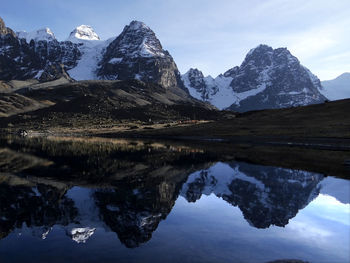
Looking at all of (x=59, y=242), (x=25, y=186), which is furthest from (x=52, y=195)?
(x=59, y=242)

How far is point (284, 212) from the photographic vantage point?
26.7m

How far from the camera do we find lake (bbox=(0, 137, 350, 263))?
1748 cm

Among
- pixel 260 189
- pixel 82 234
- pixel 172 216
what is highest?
pixel 82 234

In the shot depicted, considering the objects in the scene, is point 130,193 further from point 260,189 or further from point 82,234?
point 260,189

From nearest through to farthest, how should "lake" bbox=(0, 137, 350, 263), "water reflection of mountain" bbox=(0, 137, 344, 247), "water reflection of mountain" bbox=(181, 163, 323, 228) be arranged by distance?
"lake" bbox=(0, 137, 350, 263) → "water reflection of mountain" bbox=(0, 137, 344, 247) → "water reflection of mountain" bbox=(181, 163, 323, 228)

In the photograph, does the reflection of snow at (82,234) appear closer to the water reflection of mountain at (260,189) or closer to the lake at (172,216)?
the lake at (172,216)

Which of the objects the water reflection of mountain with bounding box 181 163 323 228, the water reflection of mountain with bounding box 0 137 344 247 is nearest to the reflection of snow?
the water reflection of mountain with bounding box 0 137 344 247

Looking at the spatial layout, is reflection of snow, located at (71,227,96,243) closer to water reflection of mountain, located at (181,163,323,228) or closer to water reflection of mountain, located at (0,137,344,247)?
water reflection of mountain, located at (0,137,344,247)

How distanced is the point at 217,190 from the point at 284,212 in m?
11.1

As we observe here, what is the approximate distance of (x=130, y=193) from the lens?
3244 centimetres

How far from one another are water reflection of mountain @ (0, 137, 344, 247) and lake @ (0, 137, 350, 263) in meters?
0.09

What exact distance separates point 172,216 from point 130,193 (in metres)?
8.26

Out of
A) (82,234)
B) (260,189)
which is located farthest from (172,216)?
(260,189)

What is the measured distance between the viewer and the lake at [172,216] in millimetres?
17484
